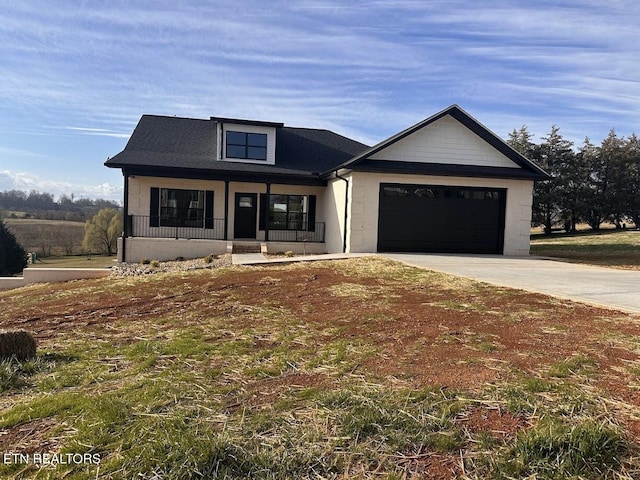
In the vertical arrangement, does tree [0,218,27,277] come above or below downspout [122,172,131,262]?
below

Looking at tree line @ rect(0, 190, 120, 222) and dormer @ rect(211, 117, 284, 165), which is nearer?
dormer @ rect(211, 117, 284, 165)

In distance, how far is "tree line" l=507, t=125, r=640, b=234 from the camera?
109ft

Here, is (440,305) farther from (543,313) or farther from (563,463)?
(563,463)

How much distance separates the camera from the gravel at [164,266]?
559 inches

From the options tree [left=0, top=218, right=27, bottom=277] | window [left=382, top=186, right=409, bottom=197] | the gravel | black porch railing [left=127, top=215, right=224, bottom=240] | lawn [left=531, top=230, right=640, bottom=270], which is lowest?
tree [left=0, top=218, right=27, bottom=277]

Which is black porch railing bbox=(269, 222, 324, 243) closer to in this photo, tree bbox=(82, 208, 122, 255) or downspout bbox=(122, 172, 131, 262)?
downspout bbox=(122, 172, 131, 262)

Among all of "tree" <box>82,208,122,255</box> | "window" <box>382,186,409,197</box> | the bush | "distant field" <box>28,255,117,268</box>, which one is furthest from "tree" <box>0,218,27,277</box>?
the bush

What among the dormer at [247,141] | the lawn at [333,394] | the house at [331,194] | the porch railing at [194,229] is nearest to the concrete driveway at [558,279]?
the lawn at [333,394]

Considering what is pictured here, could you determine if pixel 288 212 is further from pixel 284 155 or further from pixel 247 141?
pixel 247 141

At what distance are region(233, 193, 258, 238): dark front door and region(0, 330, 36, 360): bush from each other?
15032 mm

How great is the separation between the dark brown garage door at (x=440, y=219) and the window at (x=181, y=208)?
8092 mm

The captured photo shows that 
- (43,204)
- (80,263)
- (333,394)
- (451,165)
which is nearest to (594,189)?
(451,165)

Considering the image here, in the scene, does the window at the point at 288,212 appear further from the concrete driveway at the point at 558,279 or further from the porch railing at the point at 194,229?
the concrete driveway at the point at 558,279

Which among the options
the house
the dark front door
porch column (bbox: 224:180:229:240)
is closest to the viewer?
the house
